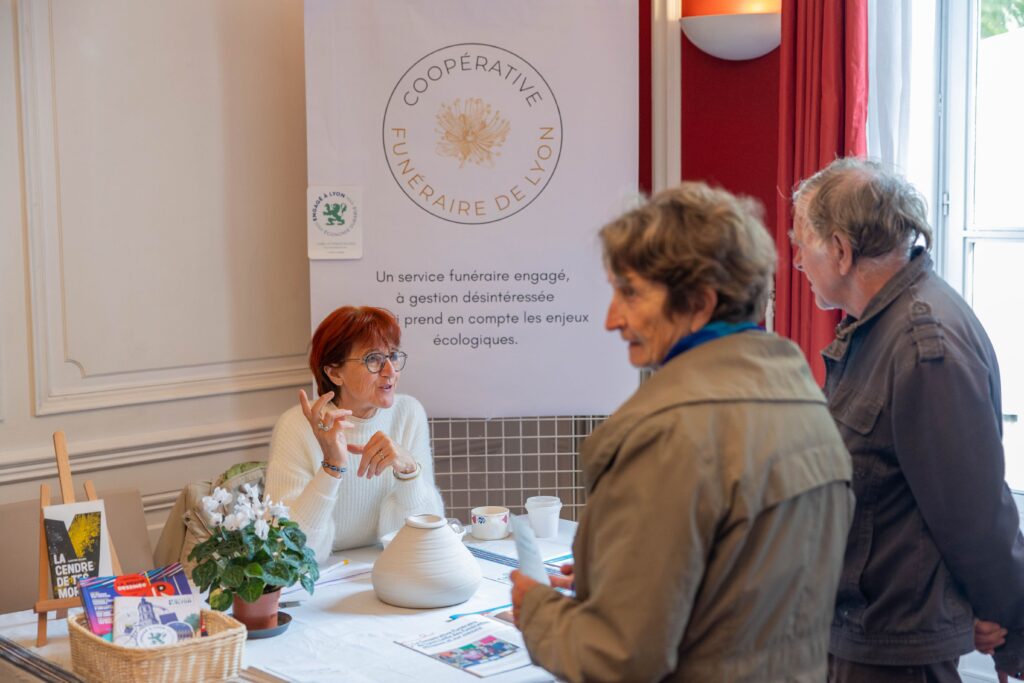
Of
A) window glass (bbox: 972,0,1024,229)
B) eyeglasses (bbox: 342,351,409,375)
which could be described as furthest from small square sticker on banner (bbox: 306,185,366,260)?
window glass (bbox: 972,0,1024,229)

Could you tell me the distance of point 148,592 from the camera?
190 cm

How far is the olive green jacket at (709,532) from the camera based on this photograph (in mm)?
1262

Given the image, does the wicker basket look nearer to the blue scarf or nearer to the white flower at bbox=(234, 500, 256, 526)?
the white flower at bbox=(234, 500, 256, 526)

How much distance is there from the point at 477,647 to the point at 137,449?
1.72 meters

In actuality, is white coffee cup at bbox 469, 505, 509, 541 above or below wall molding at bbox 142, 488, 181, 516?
above

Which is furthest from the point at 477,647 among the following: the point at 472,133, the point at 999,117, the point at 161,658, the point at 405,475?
the point at 999,117

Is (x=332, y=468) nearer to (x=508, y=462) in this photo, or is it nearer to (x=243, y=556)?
(x=243, y=556)

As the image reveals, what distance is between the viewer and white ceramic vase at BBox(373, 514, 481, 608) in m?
2.13

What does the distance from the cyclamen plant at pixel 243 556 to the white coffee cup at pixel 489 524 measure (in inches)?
27.8

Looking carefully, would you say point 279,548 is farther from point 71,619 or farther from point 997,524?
point 997,524

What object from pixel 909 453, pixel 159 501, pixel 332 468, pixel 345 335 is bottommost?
pixel 159 501

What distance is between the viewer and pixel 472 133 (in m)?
3.32

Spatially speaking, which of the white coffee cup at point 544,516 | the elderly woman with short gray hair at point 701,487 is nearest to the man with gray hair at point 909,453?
the elderly woman with short gray hair at point 701,487

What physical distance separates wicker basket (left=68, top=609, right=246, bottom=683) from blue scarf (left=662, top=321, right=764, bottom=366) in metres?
0.92
